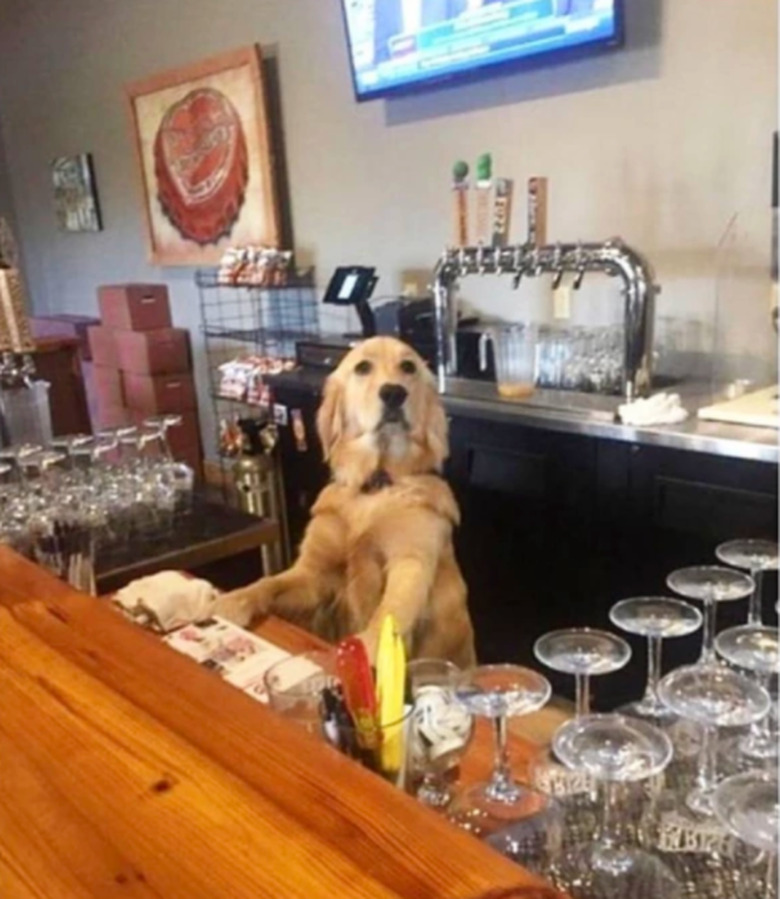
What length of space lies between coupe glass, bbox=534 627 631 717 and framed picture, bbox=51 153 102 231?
5.32 meters

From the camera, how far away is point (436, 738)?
0.90 m

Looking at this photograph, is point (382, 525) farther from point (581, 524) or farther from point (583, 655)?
point (583, 655)

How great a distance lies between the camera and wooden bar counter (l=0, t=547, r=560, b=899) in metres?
0.48

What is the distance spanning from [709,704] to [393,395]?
133cm

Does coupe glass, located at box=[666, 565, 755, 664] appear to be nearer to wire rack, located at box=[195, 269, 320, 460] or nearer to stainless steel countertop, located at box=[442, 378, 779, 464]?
stainless steel countertop, located at box=[442, 378, 779, 464]

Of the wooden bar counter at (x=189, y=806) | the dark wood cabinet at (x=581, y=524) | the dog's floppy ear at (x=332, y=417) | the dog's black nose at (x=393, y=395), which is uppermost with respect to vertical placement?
the wooden bar counter at (x=189, y=806)

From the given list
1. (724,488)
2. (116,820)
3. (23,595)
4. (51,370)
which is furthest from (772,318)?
(51,370)

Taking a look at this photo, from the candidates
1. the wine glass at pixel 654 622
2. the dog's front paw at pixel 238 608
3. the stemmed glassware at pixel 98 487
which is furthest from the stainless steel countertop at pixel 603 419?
the dog's front paw at pixel 238 608

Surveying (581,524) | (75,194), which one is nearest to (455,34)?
(581,524)

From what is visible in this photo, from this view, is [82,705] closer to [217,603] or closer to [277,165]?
[217,603]

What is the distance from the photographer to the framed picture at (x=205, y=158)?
417 centimetres

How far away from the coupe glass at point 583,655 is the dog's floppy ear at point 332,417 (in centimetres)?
120

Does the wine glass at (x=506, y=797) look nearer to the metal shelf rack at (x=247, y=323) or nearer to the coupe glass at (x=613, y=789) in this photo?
the coupe glass at (x=613, y=789)

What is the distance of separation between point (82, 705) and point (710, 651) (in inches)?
35.6
